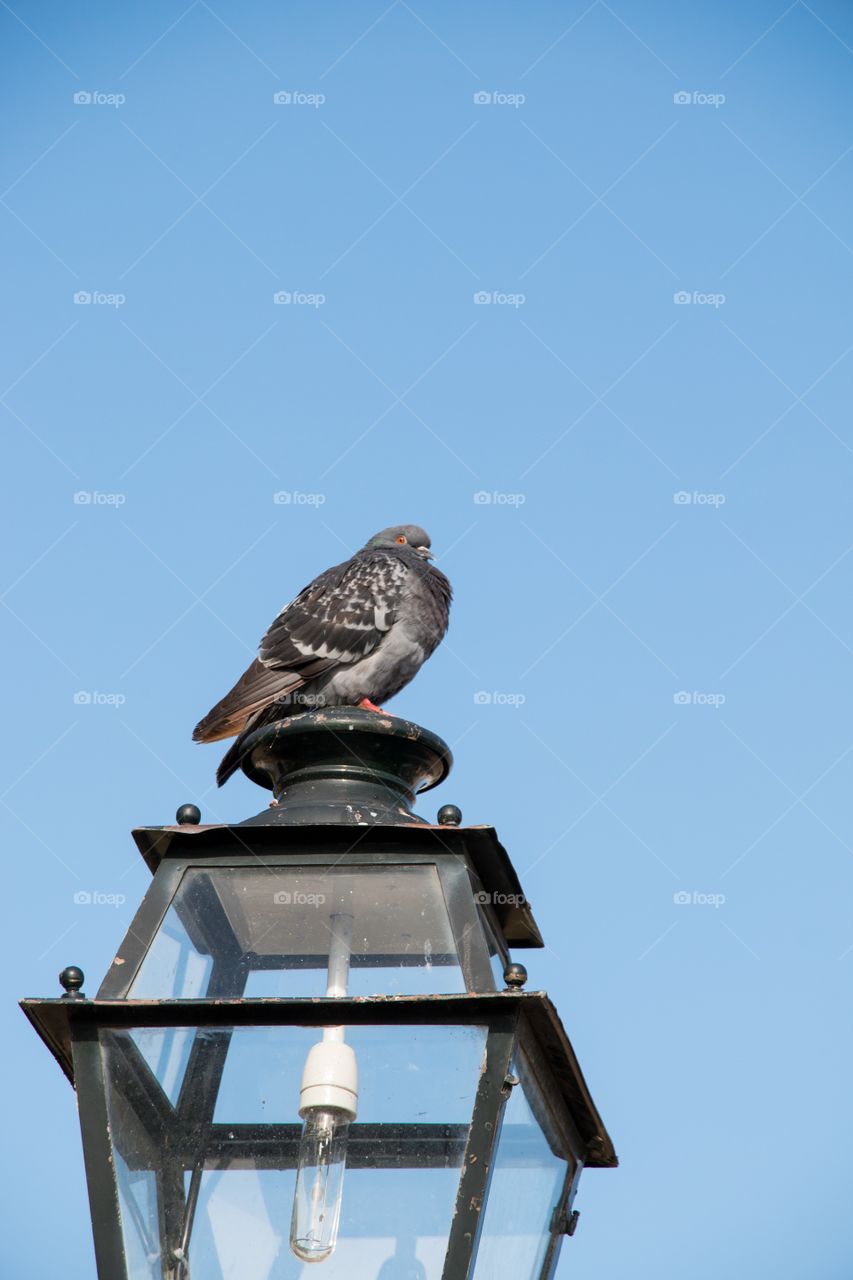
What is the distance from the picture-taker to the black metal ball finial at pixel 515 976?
10.3ft

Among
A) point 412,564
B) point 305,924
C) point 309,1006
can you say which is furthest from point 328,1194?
point 412,564

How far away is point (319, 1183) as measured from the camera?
310cm

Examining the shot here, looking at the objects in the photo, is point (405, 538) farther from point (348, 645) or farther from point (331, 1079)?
point (331, 1079)

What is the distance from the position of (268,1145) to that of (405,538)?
6226mm

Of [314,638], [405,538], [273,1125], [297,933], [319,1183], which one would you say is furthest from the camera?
[405,538]

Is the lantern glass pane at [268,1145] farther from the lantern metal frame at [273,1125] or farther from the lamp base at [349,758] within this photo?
the lamp base at [349,758]

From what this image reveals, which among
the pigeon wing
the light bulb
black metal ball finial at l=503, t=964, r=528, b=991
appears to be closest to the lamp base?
black metal ball finial at l=503, t=964, r=528, b=991

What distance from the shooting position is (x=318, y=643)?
798 cm

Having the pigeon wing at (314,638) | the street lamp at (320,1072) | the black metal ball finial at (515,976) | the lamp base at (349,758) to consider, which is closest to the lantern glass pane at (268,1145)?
the street lamp at (320,1072)

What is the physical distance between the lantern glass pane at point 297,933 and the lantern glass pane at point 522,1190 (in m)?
0.31

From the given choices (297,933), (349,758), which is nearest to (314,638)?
(349,758)

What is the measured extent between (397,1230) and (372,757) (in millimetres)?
1370

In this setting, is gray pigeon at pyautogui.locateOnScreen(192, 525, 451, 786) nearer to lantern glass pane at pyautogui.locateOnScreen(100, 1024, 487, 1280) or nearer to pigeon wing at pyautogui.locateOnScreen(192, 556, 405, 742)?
pigeon wing at pyautogui.locateOnScreen(192, 556, 405, 742)

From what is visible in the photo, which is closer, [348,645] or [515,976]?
[515,976]
